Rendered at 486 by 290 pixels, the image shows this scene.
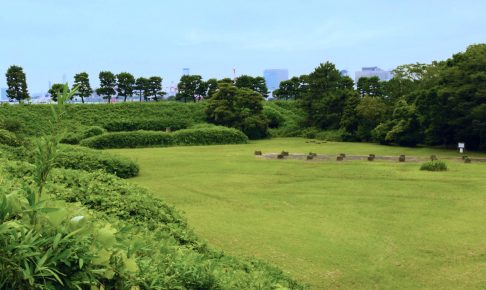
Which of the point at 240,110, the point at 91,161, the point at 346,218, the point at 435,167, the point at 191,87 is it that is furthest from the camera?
the point at 191,87

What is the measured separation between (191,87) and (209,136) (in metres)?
15.5

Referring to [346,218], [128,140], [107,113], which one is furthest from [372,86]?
[346,218]

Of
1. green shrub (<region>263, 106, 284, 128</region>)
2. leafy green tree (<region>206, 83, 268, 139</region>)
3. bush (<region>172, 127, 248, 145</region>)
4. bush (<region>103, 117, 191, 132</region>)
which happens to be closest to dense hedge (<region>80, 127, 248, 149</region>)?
bush (<region>172, 127, 248, 145</region>)

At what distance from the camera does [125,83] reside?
44.2 meters

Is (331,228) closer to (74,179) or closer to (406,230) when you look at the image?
(406,230)

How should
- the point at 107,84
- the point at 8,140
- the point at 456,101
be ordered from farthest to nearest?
the point at 107,84
the point at 456,101
the point at 8,140

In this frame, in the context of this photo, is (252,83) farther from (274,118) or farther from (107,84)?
(107,84)

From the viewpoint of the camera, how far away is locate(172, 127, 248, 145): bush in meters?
31.9

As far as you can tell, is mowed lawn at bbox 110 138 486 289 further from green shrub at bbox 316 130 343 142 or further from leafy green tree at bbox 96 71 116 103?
leafy green tree at bbox 96 71 116 103

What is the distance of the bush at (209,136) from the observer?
31.9 metres

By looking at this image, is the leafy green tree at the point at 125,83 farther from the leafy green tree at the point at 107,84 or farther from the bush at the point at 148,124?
the bush at the point at 148,124

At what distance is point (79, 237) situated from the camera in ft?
5.77

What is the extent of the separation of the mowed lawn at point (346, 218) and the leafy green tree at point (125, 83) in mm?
28374

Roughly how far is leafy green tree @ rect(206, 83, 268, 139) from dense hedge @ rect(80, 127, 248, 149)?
2.94 metres
